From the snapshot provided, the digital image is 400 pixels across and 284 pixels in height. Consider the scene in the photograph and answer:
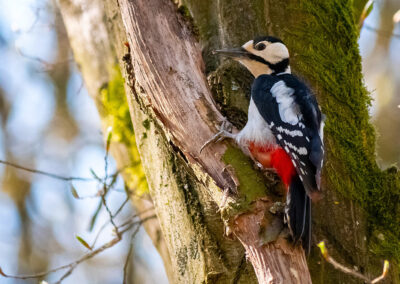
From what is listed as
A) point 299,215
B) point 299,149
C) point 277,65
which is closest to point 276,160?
point 299,149

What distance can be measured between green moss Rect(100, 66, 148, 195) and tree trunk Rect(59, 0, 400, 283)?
0.73 m

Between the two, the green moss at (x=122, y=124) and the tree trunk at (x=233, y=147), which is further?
the green moss at (x=122, y=124)

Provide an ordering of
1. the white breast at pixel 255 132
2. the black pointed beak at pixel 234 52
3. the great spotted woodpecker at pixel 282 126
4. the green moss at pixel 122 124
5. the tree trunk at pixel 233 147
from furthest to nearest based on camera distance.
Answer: the green moss at pixel 122 124 → the black pointed beak at pixel 234 52 → the white breast at pixel 255 132 → the great spotted woodpecker at pixel 282 126 → the tree trunk at pixel 233 147

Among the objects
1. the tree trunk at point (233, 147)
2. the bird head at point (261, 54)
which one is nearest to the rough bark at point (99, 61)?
the tree trunk at point (233, 147)

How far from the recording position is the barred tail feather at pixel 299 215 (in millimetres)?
2029

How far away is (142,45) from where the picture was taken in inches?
94.8

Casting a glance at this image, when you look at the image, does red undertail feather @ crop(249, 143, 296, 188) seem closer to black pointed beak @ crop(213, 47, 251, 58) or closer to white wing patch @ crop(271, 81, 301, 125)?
white wing patch @ crop(271, 81, 301, 125)

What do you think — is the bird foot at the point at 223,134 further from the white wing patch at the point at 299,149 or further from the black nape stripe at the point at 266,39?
the black nape stripe at the point at 266,39

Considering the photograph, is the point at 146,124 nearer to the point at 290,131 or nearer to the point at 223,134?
the point at 223,134

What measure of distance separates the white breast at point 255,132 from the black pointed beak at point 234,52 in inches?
9.3

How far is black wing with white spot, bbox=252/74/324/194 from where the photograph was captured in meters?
2.42

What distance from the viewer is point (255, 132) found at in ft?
8.18

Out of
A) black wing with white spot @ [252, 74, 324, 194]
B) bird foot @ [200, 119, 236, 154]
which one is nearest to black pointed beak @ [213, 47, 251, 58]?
black wing with white spot @ [252, 74, 324, 194]

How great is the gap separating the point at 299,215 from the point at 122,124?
71.3 inches
